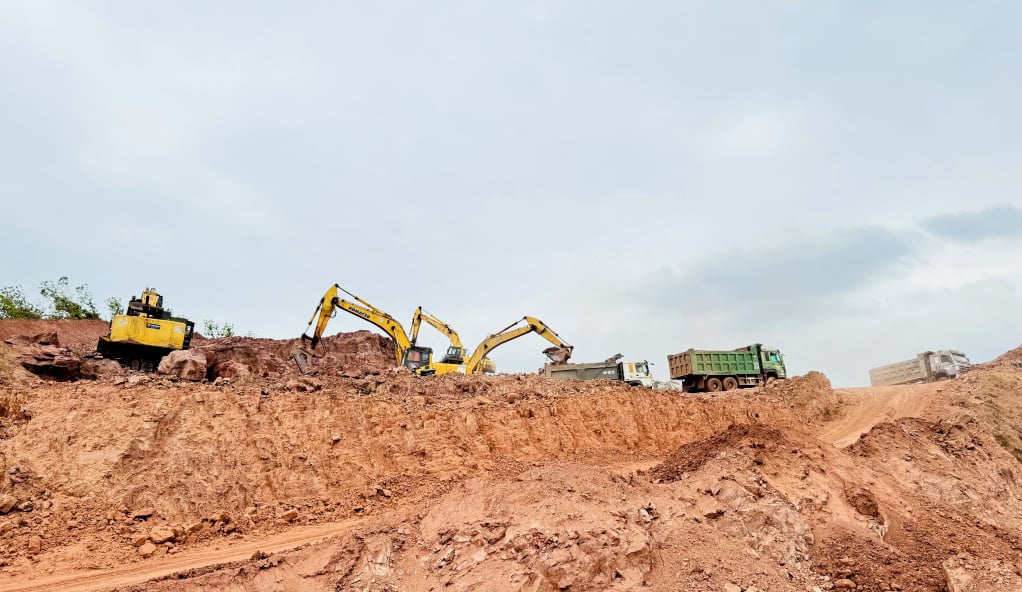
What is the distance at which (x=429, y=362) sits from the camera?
923 inches

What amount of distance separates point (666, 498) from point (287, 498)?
280 inches

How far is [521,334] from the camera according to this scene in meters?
26.0

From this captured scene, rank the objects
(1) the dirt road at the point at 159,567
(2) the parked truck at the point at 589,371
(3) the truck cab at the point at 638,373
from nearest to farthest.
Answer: (1) the dirt road at the point at 159,567 < (2) the parked truck at the point at 589,371 < (3) the truck cab at the point at 638,373

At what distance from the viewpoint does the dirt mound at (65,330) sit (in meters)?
29.0

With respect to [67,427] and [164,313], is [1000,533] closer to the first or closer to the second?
[67,427]

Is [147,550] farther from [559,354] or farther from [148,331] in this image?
[559,354]

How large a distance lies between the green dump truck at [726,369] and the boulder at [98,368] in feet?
72.6

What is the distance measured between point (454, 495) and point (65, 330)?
34.8 m

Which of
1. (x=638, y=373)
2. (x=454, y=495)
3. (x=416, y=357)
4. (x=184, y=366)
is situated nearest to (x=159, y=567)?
(x=454, y=495)

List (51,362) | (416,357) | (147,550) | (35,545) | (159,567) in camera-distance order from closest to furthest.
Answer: (159,567)
(35,545)
(147,550)
(51,362)
(416,357)

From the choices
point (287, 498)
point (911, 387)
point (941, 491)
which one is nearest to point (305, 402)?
point (287, 498)

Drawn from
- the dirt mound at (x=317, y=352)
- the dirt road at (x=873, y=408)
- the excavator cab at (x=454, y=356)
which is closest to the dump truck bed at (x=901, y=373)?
the dirt road at (x=873, y=408)

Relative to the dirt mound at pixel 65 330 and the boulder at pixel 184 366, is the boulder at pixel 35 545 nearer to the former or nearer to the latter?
the boulder at pixel 184 366

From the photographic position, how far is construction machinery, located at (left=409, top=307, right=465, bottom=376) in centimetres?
2267
